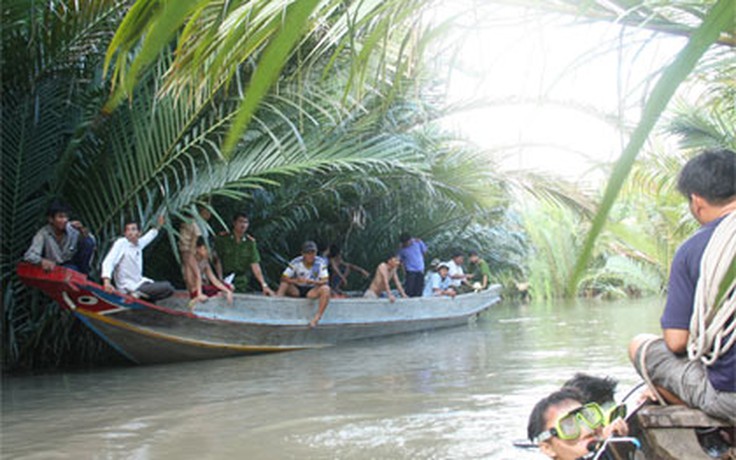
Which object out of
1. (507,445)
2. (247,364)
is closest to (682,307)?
(507,445)

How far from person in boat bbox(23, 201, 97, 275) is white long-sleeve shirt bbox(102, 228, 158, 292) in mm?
365

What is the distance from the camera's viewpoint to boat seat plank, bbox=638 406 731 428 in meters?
2.72

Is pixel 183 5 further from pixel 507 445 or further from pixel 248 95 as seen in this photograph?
pixel 507 445

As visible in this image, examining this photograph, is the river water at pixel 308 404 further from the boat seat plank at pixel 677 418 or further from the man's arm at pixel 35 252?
the boat seat plank at pixel 677 418

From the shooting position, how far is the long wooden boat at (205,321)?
848cm

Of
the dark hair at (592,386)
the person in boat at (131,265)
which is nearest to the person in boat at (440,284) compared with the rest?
the person in boat at (131,265)

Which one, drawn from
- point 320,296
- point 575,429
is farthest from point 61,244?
point 575,429

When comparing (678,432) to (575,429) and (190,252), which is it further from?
(190,252)

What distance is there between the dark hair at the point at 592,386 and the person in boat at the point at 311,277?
796 centimetres

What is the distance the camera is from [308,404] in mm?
6684

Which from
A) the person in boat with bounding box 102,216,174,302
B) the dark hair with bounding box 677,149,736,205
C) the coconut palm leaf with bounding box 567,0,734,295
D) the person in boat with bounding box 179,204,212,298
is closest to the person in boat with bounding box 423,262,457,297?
the person in boat with bounding box 179,204,212,298

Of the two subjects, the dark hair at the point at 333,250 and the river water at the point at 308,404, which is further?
the dark hair at the point at 333,250

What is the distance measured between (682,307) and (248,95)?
95.8 inches

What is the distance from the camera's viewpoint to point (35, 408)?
22.9 ft
